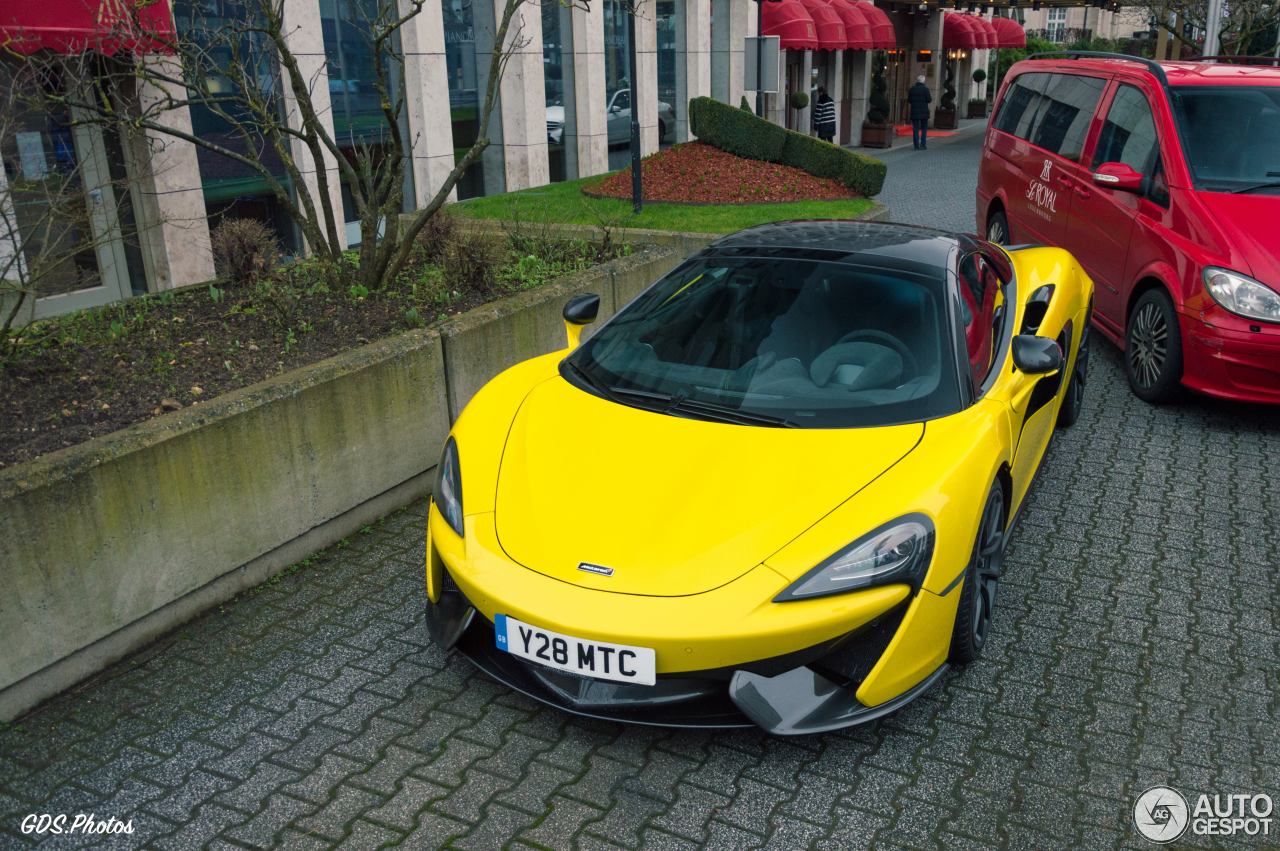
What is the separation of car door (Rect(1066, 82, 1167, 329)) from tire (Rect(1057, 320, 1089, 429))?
0.89 m

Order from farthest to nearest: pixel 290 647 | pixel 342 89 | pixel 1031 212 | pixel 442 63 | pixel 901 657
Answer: pixel 442 63 < pixel 342 89 < pixel 1031 212 < pixel 290 647 < pixel 901 657

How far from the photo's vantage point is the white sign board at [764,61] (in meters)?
15.2

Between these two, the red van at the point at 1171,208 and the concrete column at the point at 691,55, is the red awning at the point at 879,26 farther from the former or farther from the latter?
the red van at the point at 1171,208

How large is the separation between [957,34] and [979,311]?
3376 cm

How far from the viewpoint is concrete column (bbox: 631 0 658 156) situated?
19250 millimetres

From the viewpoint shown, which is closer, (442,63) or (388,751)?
(388,751)

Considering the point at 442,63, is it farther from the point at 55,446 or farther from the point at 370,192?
the point at 55,446

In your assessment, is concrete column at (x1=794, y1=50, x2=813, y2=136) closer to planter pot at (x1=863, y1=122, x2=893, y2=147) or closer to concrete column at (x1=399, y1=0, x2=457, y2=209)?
planter pot at (x1=863, y1=122, x2=893, y2=147)

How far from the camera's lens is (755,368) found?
14.2 feet

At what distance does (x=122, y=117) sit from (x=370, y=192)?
1531 mm

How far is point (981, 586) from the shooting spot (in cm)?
412

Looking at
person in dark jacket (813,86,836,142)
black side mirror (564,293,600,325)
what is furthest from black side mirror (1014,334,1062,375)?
person in dark jacket (813,86,836,142)

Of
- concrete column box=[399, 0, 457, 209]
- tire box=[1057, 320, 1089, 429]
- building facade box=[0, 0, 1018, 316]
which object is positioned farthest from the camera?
concrete column box=[399, 0, 457, 209]

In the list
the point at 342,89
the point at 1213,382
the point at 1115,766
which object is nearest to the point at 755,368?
the point at 1115,766
